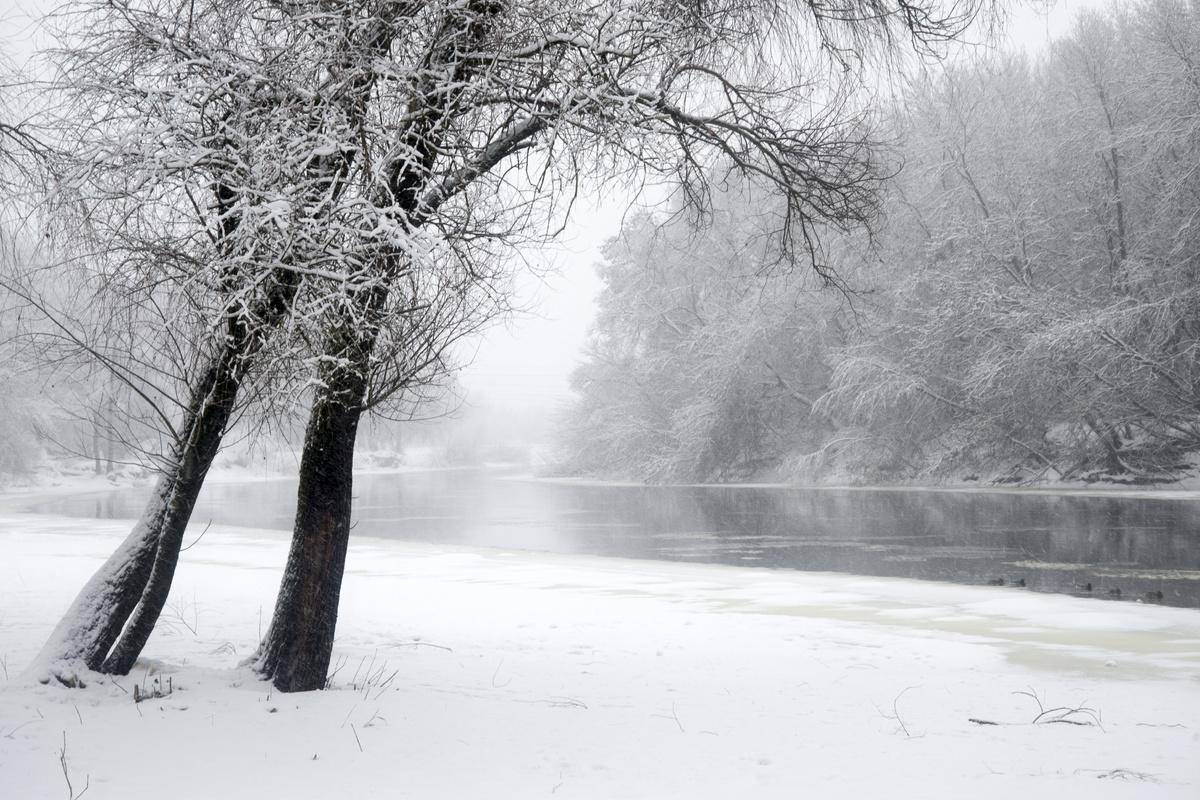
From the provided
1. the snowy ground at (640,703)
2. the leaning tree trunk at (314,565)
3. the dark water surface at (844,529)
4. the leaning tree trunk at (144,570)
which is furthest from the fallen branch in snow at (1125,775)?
the dark water surface at (844,529)

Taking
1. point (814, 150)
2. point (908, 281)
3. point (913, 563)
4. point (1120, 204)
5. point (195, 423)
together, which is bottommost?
point (913, 563)

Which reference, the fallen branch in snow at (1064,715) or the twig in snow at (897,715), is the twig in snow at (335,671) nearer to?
the twig in snow at (897,715)

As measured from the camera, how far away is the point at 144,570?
4.93 m

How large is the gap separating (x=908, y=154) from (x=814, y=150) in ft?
80.2

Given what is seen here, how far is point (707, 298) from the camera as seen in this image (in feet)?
118

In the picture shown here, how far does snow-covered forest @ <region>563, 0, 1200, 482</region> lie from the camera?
20.7m

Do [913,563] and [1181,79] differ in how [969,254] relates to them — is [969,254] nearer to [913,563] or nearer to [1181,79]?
[1181,79]

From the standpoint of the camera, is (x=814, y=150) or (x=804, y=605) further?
(x=804, y=605)

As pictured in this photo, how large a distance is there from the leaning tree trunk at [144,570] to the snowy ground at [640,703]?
0.76 feet

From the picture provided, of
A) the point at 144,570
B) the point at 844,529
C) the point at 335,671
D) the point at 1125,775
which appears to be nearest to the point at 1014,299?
the point at 844,529

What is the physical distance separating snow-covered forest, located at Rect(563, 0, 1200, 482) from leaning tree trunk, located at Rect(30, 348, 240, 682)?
13.6 metres

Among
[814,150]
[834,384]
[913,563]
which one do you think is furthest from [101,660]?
[834,384]

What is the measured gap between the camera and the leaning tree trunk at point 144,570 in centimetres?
474

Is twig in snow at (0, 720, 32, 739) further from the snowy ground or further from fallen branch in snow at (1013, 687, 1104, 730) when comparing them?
fallen branch in snow at (1013, 687, 1104, 730)
